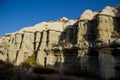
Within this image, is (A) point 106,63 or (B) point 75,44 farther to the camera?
(B) point 75,44

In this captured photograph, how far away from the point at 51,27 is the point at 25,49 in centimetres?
896

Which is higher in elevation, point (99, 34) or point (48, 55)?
point (99, 34)

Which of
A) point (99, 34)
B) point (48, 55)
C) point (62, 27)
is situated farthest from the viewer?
point (62, 27)

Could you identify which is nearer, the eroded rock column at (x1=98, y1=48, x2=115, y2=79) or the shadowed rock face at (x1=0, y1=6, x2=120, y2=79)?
the eroded rock column at (x1=98, y1=48, x2=115, y2=79)

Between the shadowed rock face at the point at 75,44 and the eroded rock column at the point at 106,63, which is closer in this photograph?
the eroded rock column at the point at 106,63

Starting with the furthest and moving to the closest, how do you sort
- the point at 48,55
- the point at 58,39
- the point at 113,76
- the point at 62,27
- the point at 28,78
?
the point at 62,27, the point at 58,39, the point at 48,55, the point at 113,76, the point at 28,78

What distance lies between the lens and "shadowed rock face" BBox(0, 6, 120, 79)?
100 ft

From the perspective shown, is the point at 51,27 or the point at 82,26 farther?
the point at 51,27

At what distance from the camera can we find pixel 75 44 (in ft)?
125

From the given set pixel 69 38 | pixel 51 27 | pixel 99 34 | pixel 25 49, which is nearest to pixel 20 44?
pixel 25 49

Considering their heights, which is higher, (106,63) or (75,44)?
(75,44)

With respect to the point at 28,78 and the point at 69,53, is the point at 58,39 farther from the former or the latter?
the point at 28,78

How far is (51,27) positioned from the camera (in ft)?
157

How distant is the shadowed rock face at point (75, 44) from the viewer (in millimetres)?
30609
